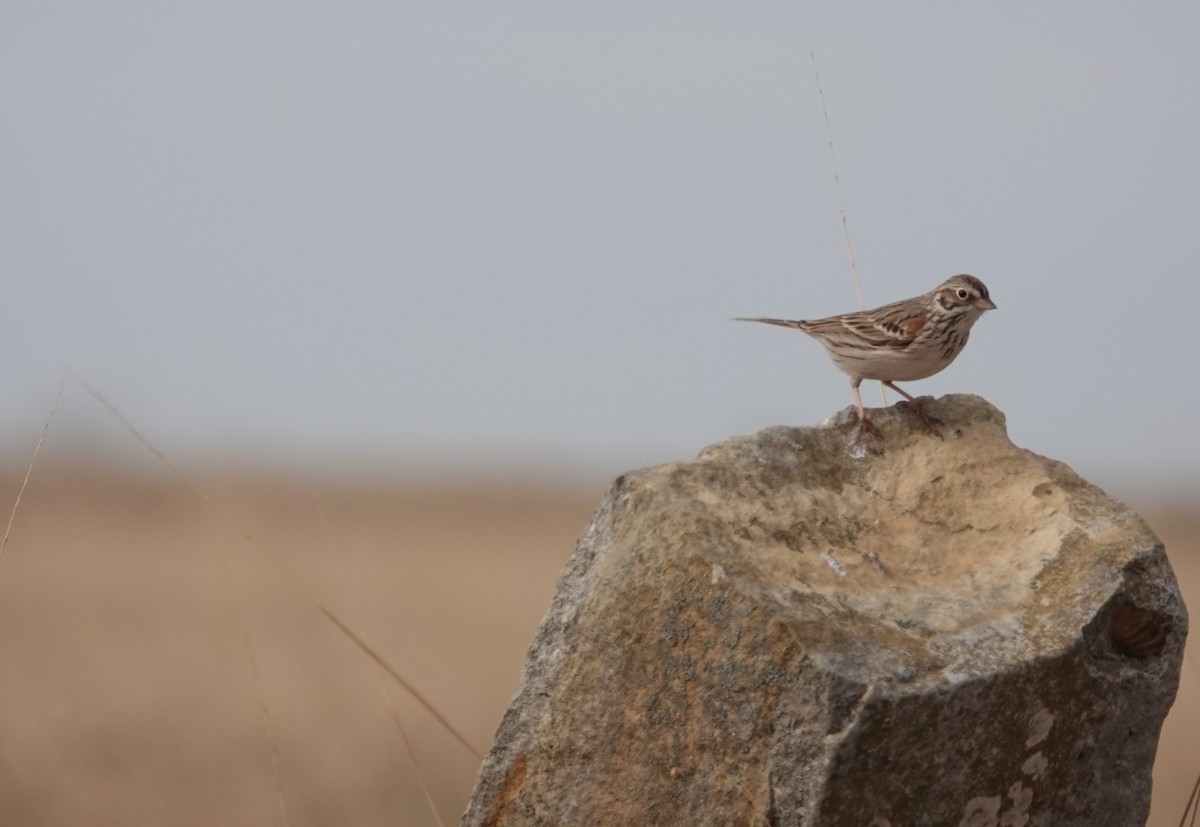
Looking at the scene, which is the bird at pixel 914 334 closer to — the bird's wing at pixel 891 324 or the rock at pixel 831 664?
the bird's wing at pixel 891 324

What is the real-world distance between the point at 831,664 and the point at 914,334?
272 cm

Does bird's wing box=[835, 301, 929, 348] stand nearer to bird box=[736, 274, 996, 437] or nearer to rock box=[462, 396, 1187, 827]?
bird box=[736, 274, 996, 437]

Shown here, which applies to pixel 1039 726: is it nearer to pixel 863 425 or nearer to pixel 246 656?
pixel 863 425

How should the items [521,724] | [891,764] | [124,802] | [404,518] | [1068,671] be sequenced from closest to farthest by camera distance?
[891,764]
[1068,671]
[521,724]
[124,802]
[404,518]

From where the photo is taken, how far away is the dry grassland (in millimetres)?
9508

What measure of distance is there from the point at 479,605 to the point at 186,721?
485 centimetres

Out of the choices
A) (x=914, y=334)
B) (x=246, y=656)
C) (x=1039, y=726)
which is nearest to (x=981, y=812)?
(x=1039, y=726)

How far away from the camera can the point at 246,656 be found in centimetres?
1272

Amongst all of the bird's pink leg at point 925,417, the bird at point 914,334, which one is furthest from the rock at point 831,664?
the bird at point 914,334

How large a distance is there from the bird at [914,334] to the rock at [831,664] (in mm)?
1435

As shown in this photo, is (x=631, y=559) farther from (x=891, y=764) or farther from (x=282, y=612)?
Answer: (x=282, y=612)

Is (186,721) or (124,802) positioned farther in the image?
(186,721)

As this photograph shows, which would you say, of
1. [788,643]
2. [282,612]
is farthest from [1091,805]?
[282,612]

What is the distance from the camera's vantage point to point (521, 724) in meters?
4.27
